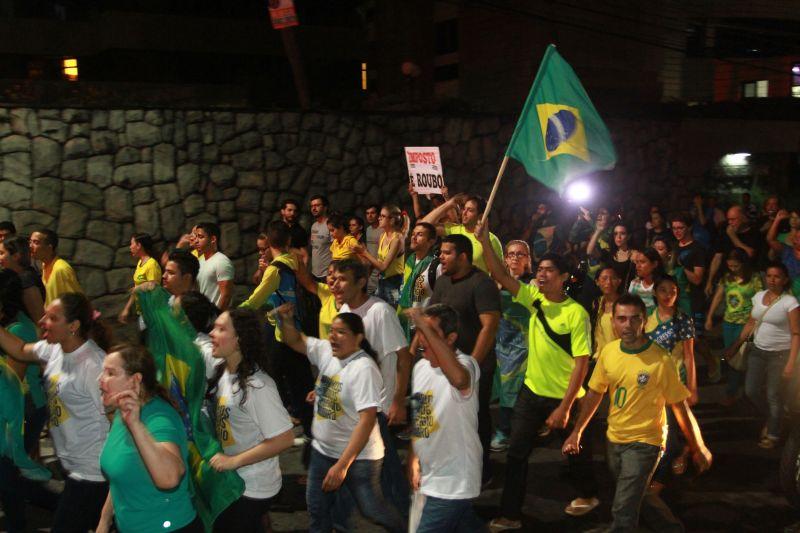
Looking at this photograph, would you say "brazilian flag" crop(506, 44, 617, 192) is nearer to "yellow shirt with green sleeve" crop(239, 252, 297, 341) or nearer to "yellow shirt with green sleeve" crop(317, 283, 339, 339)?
"yellow shirt with green sleeve" crop(317, 283, 339, 339)

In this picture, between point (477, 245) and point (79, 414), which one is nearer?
point (79, 414)

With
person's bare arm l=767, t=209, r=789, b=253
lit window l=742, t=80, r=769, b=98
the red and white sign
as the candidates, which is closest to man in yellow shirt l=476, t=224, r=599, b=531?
person's bare arm l=767, t=209, r=789, b=253

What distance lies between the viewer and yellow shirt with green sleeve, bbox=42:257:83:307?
25.1 ft

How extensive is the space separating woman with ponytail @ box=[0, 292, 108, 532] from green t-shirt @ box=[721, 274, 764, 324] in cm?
613

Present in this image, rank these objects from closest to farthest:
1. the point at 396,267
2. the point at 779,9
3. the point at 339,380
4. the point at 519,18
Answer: the point at 339,380
the point at 396,267
the point at 519,18
the point at 779,9

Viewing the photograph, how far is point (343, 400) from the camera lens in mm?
4711

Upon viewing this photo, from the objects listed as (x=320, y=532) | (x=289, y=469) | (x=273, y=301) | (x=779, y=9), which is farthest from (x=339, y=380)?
(x=779, y=9)

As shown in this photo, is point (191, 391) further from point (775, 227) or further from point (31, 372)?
point (775, 227)

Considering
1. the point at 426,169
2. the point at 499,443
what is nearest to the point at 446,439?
the point at 499,443

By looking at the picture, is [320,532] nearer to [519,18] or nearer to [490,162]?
[490,162]

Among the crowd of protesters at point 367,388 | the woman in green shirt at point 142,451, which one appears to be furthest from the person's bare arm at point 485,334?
the woman in green shirt at point 142,451

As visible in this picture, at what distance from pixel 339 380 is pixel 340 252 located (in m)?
5.91

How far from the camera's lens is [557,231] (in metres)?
14.7

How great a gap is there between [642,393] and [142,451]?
284cm
